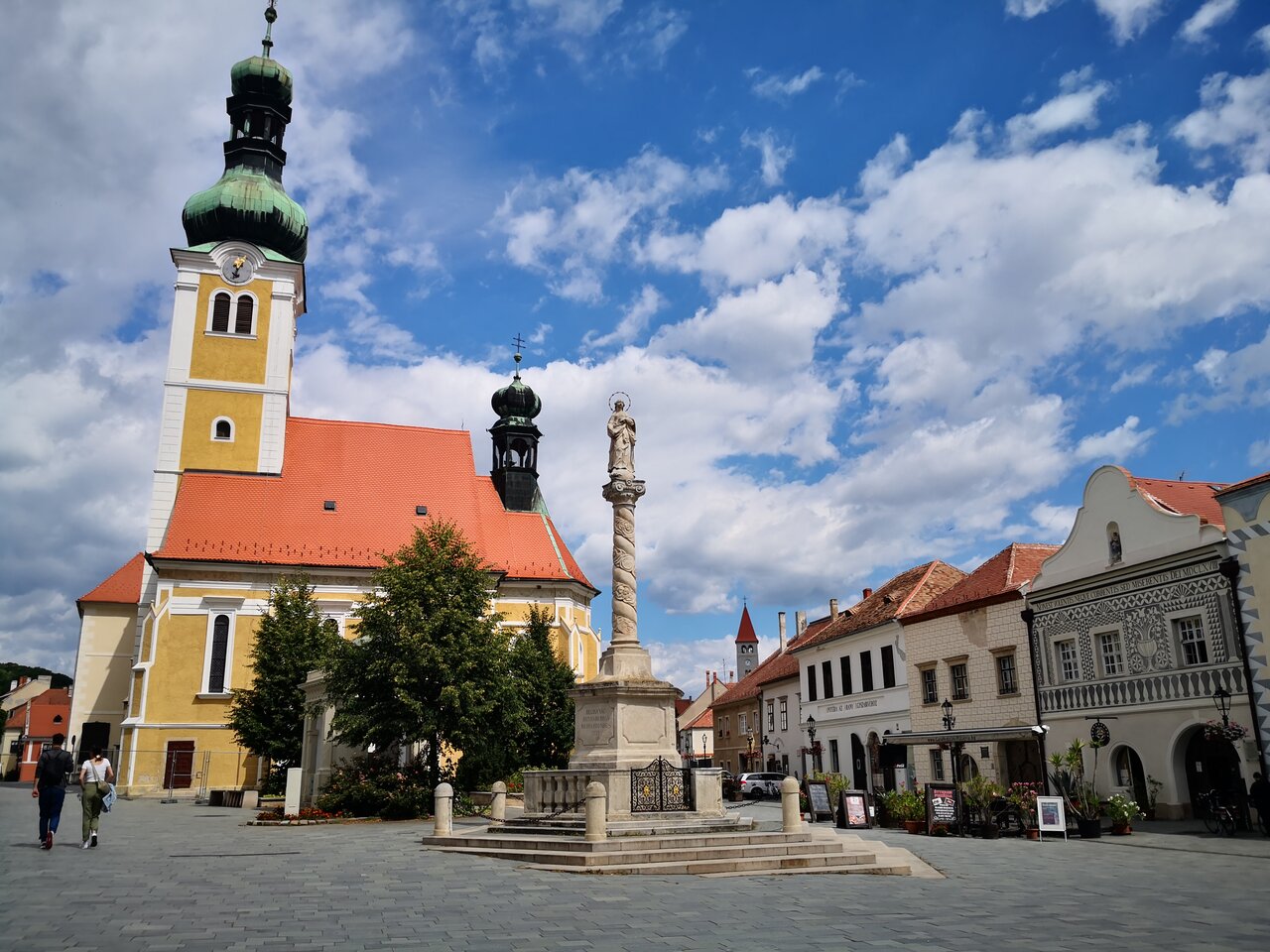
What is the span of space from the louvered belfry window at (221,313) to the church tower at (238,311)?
48mm

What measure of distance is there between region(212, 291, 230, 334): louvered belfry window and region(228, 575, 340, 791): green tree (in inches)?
736

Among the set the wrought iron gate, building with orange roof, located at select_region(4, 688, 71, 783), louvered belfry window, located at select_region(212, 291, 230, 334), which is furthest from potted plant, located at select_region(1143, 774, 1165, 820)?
building with orange roof, located at select_region(4, 688, 71, 783)

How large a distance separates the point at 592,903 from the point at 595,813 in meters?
3.89

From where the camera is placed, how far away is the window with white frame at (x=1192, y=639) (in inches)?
910

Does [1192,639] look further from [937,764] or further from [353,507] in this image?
[353,507]

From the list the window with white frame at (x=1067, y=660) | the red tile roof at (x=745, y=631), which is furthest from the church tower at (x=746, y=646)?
the window with white frame at (x=1067, y=660)

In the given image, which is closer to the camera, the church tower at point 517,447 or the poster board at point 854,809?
the poster board at point 854,809

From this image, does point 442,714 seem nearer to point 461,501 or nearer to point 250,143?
point 461,501

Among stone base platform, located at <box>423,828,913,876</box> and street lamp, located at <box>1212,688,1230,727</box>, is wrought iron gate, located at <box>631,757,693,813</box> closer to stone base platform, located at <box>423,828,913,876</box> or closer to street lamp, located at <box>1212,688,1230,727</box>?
stone base platform, located at <box>423,828,913,876</box>

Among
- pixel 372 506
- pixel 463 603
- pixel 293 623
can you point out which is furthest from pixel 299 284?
pixel 463 603

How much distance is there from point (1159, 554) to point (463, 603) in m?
18.2

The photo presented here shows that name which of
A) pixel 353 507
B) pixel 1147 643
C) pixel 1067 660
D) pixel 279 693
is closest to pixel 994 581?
pixel 1067 660

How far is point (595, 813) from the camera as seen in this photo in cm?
1459

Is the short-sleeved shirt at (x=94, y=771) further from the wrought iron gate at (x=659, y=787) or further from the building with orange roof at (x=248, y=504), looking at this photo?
the building with orange roof at (x=248, y=504)
